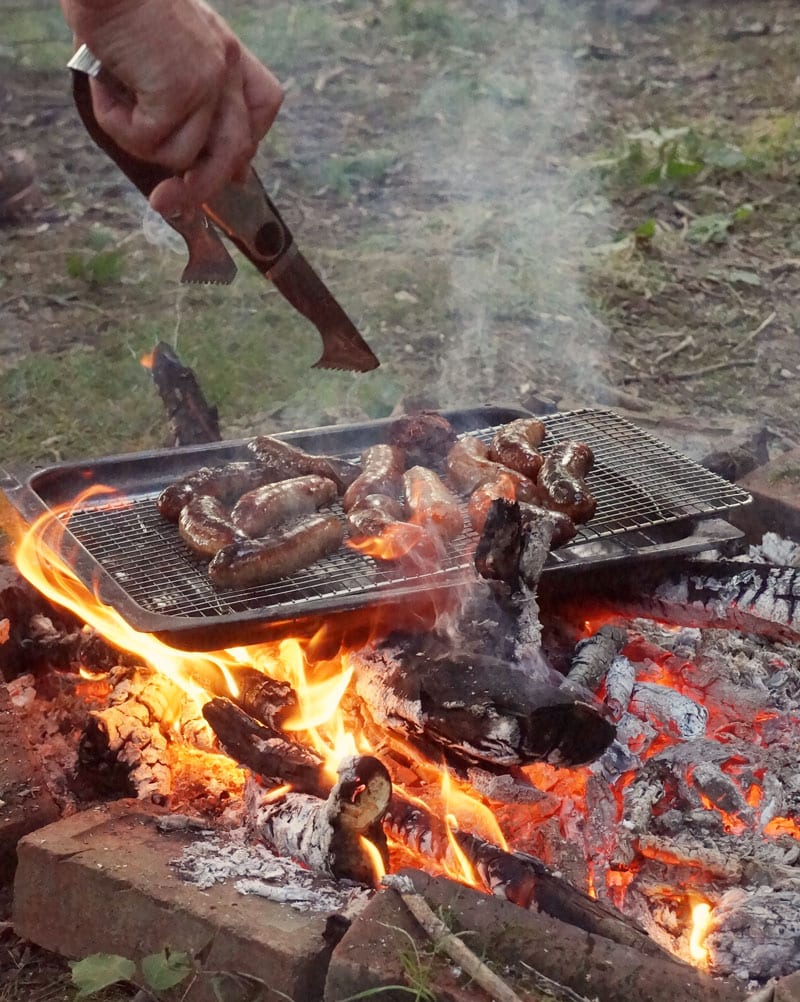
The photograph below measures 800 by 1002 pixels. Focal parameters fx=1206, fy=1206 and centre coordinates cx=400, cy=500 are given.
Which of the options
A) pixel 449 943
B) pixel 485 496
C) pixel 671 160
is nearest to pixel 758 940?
pixel 449 943

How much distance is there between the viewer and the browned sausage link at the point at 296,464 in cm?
375

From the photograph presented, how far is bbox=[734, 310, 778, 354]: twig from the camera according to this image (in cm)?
674

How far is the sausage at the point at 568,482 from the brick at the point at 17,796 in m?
1.60

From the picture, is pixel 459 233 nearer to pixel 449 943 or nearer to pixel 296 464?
pixel 296 464

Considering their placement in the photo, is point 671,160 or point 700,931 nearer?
point 700,931

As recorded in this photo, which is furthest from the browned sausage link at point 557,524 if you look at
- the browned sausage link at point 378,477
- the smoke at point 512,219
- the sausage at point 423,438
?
the smoke at point 512,219

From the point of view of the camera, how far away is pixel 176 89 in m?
2.65

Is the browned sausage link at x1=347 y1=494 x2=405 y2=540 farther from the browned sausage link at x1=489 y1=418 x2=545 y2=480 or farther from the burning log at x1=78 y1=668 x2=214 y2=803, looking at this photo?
the burning log at x1=78 y1=668 x2=214 y2=803

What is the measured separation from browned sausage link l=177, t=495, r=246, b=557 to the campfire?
10.5 inches

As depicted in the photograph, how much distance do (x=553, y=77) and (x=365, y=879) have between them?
9397mm

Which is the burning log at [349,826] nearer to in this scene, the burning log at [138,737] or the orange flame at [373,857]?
the orange flame at [373,857]

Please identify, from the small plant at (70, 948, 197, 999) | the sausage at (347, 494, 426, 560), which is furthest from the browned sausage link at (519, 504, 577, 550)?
the small plant at (70, 948, 197, 999)

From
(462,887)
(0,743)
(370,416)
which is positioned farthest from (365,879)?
(370,416)

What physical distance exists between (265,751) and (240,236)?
140cm
